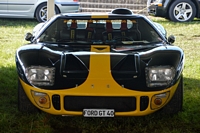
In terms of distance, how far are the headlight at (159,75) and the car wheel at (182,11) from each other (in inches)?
312

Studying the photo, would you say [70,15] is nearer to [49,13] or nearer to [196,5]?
[49,13]

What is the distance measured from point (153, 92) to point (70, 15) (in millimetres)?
1783

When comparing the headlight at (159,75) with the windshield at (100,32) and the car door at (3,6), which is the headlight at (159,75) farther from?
the car door at (3,6)

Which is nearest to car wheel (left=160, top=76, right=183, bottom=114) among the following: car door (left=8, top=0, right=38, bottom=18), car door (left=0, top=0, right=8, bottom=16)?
car door (left=8, top=0, right=38, bottom=18)

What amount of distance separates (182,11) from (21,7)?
5.02 metres

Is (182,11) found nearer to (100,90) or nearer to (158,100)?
(158,100)

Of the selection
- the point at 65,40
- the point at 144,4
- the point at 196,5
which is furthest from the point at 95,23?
the point at 144,4

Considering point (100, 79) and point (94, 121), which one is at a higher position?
point (100, 79)

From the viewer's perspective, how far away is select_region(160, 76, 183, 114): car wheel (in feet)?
12.5

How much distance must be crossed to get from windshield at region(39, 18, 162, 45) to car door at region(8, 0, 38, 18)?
6992 millimetres

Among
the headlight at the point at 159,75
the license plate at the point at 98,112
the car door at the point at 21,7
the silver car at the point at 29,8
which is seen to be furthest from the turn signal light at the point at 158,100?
the car door at the point at 21,7

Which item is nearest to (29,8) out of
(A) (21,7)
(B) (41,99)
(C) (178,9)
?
(A) (21,7)

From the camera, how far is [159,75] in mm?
3535

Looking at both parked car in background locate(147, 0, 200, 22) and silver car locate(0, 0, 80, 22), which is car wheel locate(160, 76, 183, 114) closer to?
parked car in background locate(147, 0, 200, 22)
